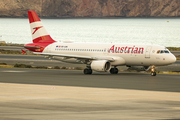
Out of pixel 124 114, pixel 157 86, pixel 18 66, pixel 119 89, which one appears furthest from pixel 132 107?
pixel 18 66

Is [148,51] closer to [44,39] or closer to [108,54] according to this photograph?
[108,54]

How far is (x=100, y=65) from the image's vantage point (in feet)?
149

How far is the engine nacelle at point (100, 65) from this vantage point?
45.5 meters

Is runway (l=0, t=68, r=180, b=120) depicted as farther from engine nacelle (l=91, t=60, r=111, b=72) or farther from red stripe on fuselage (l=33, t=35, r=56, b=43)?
red stripe on fuselage (l=33, t=35, r=56, b=43)

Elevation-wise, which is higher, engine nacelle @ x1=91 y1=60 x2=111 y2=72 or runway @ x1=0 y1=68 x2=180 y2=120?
engine nacelle @ x1=91 y1=60 x2=111 y2=72

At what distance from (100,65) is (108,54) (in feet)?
9.17

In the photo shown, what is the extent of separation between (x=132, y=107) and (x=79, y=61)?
27.7 metres

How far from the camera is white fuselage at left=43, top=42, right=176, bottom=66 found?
45.0 metres

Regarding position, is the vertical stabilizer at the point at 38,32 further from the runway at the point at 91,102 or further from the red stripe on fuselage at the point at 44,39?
the runway at the point at 91,102

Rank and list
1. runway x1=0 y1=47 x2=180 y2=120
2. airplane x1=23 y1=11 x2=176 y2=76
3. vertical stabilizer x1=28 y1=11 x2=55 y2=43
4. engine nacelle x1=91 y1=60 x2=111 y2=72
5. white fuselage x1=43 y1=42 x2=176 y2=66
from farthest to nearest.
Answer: vertical stabilizer x1=28 y1=11 x2=55 y2=43 → engine nacelle x1=91 y1=60 x2=111 y2=72 → airplane x1=23 y1=11 x2=176 y2=76 → white fuselage x1=43 y1=42 x2=176 y2=66 → runway x1=0 y1=47 x2=180 y2=120

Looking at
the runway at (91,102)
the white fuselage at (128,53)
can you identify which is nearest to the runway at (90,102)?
the runway at (91,102)

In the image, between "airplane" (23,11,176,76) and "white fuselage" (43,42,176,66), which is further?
"airplane" (23,11,176,76)

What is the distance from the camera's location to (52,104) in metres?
23.1

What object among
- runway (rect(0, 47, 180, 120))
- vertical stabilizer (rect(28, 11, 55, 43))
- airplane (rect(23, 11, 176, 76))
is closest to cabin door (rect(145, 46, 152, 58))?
airplane (rect(23, 11, 176, 76))
